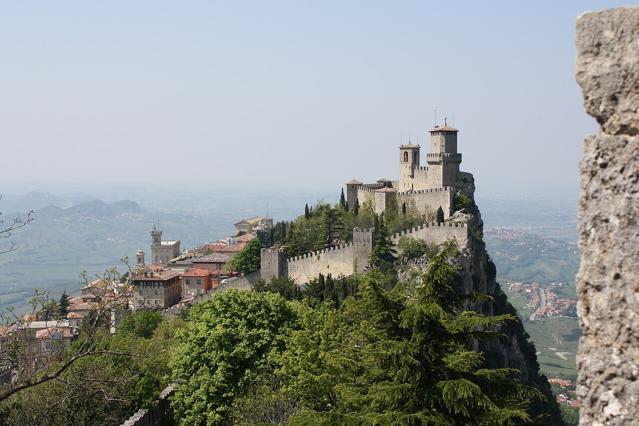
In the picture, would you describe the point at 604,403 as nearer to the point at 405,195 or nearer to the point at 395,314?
the point at 395,314

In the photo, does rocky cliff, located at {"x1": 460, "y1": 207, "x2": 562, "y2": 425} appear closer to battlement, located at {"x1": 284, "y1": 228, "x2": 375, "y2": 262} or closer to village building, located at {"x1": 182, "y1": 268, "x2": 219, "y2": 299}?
battlement, located at {"x1": 284, "y1": 228, "x2": 375, "y2": 262}

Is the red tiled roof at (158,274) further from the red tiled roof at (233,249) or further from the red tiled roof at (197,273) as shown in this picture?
the red tiled roof at (233,249)

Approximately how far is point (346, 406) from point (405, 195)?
1579 inches

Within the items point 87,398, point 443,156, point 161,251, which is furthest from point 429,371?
point 161,251

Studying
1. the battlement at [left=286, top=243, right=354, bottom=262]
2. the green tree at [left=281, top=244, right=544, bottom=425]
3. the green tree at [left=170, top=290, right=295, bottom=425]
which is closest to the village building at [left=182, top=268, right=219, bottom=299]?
the battlement at [left=286, top=243, right=354, bottom=262]

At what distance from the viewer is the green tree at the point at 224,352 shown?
23594 millimetres

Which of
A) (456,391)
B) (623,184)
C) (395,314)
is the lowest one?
(456,391)

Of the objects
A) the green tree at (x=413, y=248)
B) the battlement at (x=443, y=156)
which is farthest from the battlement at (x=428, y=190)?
the green tree at (x=413, y=248)

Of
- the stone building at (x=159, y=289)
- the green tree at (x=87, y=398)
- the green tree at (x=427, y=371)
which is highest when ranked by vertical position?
the green tree at (x=427, y=371)

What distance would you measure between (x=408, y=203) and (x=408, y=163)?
16.8 ft

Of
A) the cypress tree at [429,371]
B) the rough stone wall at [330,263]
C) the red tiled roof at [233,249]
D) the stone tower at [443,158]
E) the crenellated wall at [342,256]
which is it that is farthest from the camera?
the red tiled roof at [233,249]

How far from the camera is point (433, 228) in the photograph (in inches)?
1911

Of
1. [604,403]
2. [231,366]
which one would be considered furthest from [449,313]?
[231,366]

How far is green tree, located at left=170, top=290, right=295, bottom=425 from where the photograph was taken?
23594 mm
